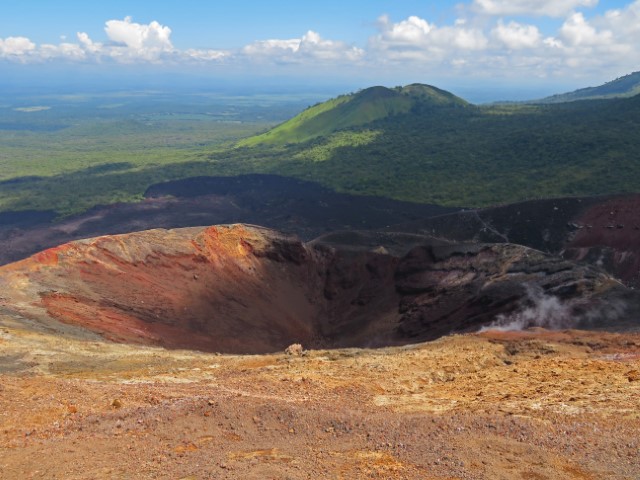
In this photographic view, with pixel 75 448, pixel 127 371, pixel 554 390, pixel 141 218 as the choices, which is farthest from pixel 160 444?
pixel 141 218

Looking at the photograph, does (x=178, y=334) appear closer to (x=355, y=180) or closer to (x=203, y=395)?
(x=203, y=395)

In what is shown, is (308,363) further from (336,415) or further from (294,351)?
(336,415)

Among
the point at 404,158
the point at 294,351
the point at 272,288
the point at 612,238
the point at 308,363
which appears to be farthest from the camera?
the point at 404,158

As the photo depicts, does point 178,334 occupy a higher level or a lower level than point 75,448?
lower

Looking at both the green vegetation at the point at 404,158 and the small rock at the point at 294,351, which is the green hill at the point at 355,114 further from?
the small rock at the point at 294,351

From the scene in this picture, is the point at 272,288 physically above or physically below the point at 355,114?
below

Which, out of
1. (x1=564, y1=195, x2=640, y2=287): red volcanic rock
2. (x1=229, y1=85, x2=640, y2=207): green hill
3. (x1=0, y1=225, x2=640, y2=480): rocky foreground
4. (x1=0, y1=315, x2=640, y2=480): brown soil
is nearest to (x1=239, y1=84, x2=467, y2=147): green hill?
(x1=229, y1=85, x2=640, y2=207): green hill

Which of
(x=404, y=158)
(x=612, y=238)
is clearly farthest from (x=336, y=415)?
(x=404, y=158)
